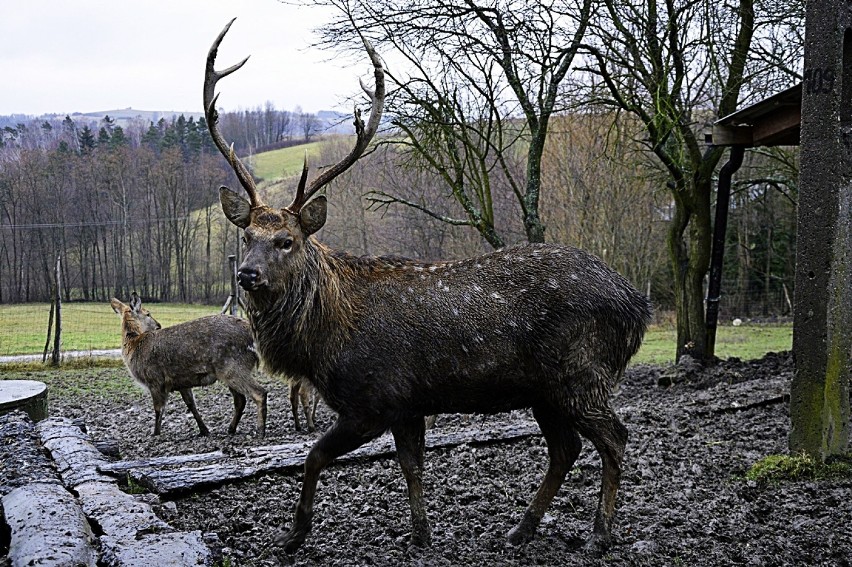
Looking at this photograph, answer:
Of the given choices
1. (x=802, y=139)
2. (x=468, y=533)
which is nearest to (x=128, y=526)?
(x=468, y=533)

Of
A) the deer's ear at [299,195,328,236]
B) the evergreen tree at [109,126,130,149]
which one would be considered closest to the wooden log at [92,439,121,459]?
the deer's ear at [299,195,328,236]

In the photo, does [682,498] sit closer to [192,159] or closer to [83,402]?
[83,402]

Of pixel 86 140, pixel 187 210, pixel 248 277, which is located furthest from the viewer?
pixel 187 210

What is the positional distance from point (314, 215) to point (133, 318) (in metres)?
6.69

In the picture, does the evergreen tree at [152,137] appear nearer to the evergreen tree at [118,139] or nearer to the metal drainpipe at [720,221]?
the evergreen tree at [118,139]

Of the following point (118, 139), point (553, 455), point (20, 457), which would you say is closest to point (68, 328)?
point (118, 139)

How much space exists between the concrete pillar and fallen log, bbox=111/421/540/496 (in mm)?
2415

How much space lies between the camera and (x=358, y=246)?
77.9 ft

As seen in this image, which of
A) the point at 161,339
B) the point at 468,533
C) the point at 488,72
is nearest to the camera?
the point at 468,533

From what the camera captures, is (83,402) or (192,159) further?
(192,159)

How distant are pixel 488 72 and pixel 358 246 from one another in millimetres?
13344

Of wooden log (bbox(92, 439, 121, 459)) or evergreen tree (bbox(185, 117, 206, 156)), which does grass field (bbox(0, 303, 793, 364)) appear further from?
wooden log (bbox(92, 439, 121, 459))

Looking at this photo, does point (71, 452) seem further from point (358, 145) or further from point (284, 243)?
point (358, 145)

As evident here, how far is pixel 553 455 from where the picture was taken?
485 centimetres
